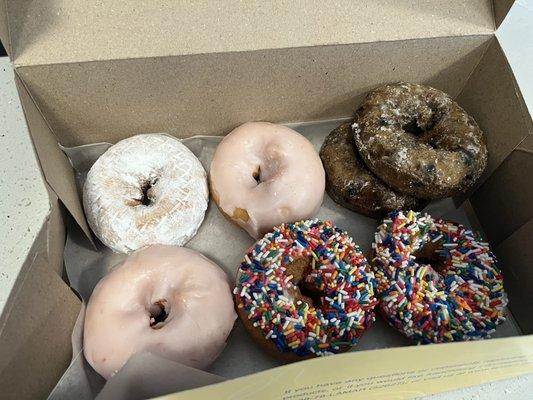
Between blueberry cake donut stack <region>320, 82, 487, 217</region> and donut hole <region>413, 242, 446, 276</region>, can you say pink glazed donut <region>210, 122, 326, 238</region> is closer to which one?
blueberry cake donut stack <region>320, 82, 487, 217</region>

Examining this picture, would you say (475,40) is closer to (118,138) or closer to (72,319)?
(118,138)

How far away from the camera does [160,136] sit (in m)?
1.25

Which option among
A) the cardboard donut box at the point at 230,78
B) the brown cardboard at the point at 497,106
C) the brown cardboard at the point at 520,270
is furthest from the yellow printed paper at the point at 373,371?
the brown cardboard at the point at 497,106

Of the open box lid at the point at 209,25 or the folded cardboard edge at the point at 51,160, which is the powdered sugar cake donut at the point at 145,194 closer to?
the folded cardboard edge at the point at 51,160

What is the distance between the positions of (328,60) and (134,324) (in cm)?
74

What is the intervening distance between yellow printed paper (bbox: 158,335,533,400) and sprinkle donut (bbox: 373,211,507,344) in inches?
5.4

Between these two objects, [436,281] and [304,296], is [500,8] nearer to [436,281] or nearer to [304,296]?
[436,281]

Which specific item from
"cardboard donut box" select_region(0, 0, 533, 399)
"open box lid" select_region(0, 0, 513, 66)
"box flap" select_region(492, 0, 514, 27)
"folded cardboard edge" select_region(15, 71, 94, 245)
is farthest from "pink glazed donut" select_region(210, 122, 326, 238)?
"box flap" select_region(492, 0, 514, 27)

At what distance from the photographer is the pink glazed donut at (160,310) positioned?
1.00m

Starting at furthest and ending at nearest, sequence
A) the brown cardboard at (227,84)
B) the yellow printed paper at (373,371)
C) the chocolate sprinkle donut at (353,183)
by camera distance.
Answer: the chocolate sprinkle donut at (353,183) < the brown cardboard at (227,84) < the yellow printed paper at (373,371)

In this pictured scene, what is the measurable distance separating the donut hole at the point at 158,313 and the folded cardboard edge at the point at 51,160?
0.26 meters

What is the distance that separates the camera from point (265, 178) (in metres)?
1.21

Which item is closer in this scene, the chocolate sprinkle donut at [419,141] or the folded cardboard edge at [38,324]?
the folded cardboard edge at [38,324]

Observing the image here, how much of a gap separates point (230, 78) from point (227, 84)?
2cm
